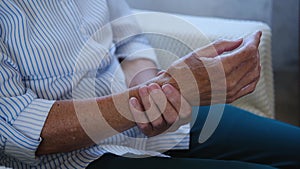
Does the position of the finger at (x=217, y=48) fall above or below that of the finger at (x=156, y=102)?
above

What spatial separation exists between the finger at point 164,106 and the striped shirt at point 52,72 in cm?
12

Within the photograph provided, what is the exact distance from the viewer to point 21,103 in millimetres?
751

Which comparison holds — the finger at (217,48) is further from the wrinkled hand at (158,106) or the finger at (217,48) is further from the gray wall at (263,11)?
the gray wall at (263,11)

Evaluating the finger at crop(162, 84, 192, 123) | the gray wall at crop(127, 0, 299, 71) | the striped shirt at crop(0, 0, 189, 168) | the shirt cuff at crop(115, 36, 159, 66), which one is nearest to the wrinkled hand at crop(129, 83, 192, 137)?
the finger at crop(162, 84, 192, 123)

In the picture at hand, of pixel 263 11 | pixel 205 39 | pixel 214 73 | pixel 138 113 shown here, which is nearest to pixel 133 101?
pixel 138 113

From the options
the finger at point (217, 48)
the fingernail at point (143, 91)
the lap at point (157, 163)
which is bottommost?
the lap at point (157, 163)

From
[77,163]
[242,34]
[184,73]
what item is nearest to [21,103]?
[77,163]

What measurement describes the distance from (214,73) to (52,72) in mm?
299

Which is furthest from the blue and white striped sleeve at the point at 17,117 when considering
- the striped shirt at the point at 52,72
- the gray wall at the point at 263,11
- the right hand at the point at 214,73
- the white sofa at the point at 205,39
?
the gray wall at the point at 263,11

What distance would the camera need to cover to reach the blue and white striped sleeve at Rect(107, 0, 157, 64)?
1.08 metres

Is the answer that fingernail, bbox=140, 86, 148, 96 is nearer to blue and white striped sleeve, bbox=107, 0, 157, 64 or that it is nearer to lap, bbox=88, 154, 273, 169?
lap, bbox=88, 154, 273, 169

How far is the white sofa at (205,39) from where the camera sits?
3.86ft

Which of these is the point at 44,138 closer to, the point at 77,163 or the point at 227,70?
the point at 77,163

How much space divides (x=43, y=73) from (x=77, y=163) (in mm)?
176
